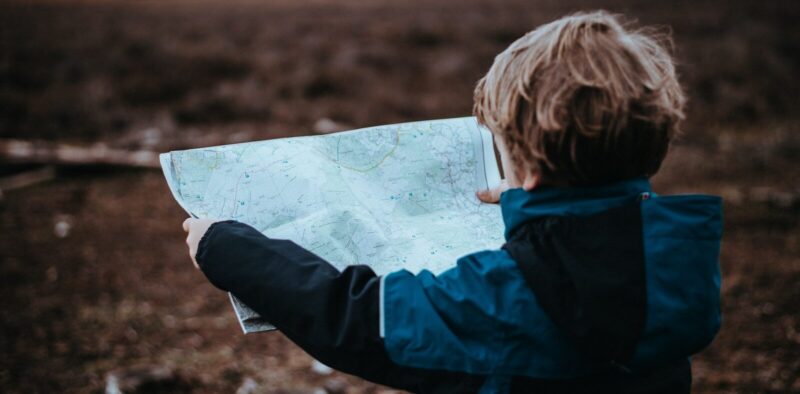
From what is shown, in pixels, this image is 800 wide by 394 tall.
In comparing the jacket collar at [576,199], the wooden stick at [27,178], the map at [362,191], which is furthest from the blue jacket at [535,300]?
the wooden stick at [27,178]

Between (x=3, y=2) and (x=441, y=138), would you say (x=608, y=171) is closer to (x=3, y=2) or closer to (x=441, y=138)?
(x=441, y=138)

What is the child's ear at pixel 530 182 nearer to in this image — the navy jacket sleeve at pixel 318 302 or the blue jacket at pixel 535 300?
the blue jacket at pixel 535 300

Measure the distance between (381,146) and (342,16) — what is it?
1930 centimetres

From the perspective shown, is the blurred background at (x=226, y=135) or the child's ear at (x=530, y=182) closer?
the child's ear at (x=530, y=182)

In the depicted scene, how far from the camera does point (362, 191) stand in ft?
5.73

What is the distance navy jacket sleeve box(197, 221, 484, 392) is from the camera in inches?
51.8

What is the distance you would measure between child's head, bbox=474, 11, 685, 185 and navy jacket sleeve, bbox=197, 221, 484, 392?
0.43m

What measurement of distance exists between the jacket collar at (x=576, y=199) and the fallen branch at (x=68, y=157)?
7.63 metres

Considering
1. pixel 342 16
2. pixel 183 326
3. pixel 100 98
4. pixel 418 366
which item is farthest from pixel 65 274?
pixel 342 16

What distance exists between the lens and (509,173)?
143 centimetres

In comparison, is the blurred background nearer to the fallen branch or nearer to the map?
the fallen branch

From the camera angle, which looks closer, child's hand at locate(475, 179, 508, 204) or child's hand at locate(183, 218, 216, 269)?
child's hand at locate(183, 218, 216, 269)

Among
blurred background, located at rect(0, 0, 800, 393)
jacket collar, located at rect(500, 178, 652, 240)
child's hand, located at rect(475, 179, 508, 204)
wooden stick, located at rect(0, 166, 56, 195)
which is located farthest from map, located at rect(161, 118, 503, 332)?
wooden stick, located at rect(0, 166, 56, 195)

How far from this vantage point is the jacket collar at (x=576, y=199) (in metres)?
1.29
